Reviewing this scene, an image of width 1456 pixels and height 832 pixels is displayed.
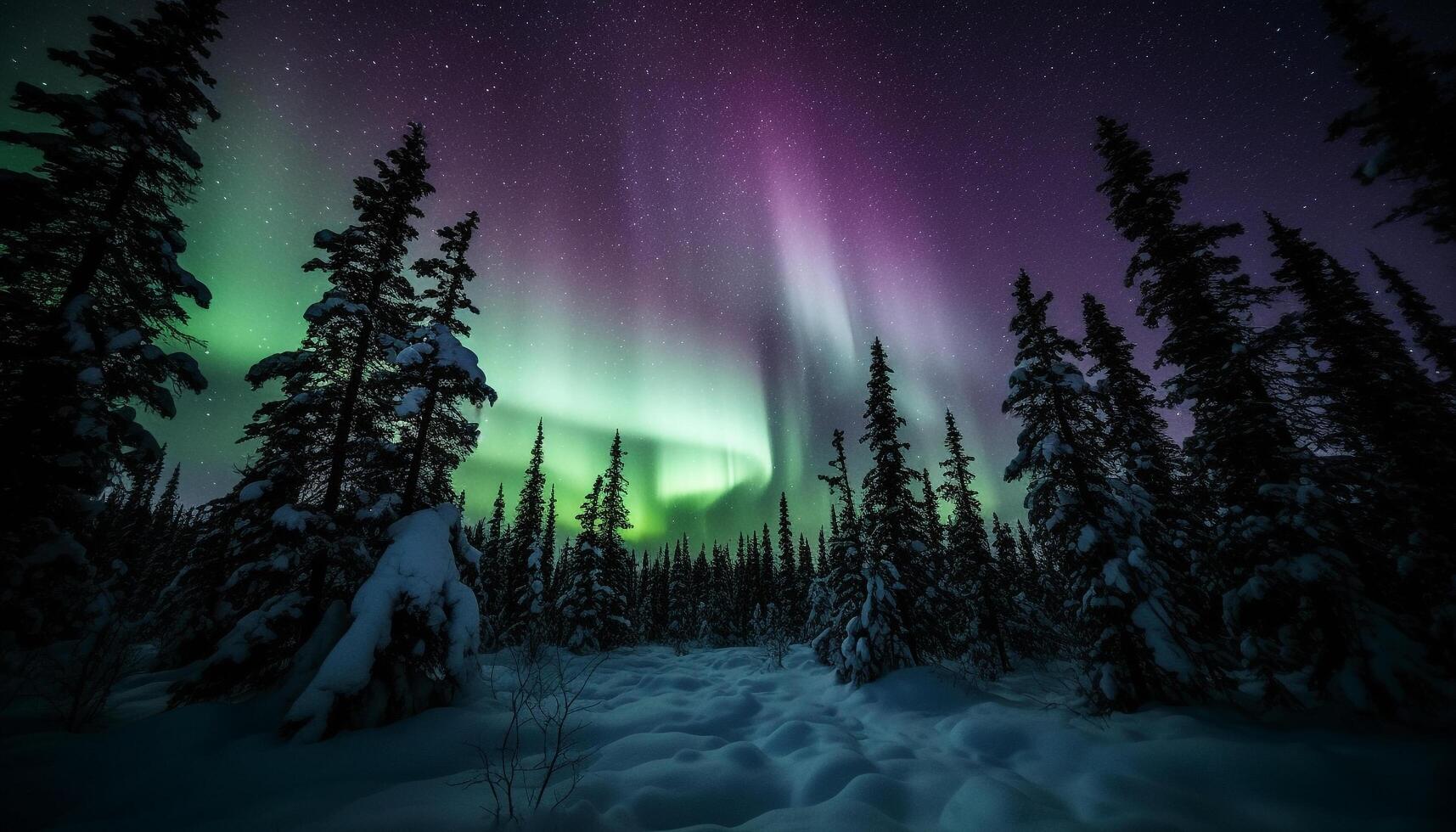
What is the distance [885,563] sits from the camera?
15.7 meters

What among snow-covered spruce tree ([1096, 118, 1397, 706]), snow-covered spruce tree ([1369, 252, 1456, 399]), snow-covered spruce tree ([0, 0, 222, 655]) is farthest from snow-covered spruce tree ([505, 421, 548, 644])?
snow-covered spruce tree ([1369, 252, 1456, 399])

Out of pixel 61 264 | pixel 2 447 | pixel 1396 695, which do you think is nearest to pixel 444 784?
pixel 2 447

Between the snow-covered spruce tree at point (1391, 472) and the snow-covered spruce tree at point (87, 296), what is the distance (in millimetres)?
22138

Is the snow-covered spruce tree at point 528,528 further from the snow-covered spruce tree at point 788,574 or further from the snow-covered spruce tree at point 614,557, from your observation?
the snow-covered spruce tree at point 788,574

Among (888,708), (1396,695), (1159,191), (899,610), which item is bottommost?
(888,708)

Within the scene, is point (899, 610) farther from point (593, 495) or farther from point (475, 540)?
point (475, 540)

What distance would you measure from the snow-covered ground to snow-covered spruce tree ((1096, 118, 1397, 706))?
5.84 feet

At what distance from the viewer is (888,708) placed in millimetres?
11781

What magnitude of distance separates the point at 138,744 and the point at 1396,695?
64.1ft

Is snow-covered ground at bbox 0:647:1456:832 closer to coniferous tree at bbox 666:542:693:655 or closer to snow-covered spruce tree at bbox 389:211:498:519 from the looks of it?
snow-covered spruce tree at bbox 389:211:498:519

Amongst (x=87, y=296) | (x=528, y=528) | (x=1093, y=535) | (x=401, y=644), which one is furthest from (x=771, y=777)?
(x=528, y=528)

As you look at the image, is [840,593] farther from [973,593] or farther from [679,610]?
[679,610]

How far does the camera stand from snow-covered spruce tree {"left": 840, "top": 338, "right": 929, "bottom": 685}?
13766 millimetres

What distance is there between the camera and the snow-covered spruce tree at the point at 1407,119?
7293 millimetres
